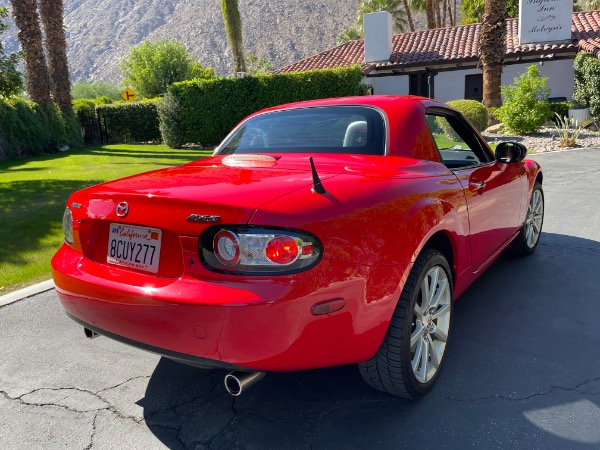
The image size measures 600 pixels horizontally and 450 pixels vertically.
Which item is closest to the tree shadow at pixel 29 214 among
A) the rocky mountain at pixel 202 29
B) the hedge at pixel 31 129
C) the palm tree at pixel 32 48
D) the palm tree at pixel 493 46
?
the hedge at pixel 31 129

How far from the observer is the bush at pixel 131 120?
25672 mm

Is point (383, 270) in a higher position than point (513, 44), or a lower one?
lower

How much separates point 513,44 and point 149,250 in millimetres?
25694

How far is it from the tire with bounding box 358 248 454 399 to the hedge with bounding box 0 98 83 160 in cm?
1867

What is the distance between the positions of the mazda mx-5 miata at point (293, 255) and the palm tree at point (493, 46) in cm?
1810

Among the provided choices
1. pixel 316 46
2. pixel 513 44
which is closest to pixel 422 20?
pixel 316 46

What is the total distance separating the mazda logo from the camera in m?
2.46

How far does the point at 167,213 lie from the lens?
231 centimetres

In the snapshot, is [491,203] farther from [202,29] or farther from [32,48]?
[202,29]

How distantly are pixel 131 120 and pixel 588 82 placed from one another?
810 inches

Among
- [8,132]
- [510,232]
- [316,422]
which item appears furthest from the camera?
[8,132]

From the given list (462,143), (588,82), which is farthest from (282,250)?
(588,82)

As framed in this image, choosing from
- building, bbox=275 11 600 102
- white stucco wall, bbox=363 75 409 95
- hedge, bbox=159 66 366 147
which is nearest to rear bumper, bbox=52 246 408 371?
hedge, bbox=159 66 366 147

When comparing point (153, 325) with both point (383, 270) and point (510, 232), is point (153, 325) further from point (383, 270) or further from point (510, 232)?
point (510, 232)
